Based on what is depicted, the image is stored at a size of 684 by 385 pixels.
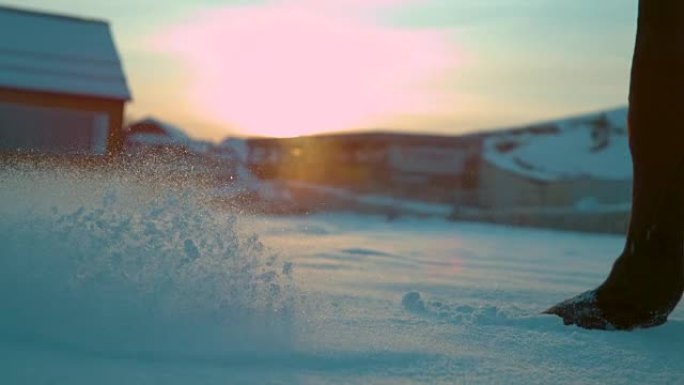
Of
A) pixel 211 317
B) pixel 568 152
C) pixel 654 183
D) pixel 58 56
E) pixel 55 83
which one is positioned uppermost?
pixel 568 152

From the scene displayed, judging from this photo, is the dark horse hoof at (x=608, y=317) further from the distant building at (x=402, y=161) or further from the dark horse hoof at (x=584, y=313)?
the distant building at (x=402, y=161)

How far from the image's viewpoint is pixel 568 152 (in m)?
42.8

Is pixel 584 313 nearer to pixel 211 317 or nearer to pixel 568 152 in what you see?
pixel 211 317

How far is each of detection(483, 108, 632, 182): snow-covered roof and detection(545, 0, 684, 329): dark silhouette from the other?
106ft

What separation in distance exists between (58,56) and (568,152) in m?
32.6

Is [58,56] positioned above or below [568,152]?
below

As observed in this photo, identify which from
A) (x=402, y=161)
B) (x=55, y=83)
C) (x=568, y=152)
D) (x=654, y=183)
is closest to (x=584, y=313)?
(x=654, y=183)

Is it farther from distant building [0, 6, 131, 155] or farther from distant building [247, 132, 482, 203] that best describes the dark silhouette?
distant building [247, 132, 482, 203]

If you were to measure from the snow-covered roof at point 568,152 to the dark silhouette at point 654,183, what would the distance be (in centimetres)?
3222

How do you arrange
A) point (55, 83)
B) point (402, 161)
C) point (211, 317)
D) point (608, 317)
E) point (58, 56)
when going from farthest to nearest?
1. point (402, 161)
2. point (58, 56)
3. point (55, 83)
4. point (608, 317)
5. point (211, 317)

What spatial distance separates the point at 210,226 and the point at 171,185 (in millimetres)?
527

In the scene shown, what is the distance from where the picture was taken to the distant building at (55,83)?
14.8 metres

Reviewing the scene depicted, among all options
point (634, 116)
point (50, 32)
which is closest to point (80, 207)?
point (634, 116)

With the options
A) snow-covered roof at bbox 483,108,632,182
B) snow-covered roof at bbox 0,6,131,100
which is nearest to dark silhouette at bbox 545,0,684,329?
snow-covered roof at bbox 0,6,131,100
